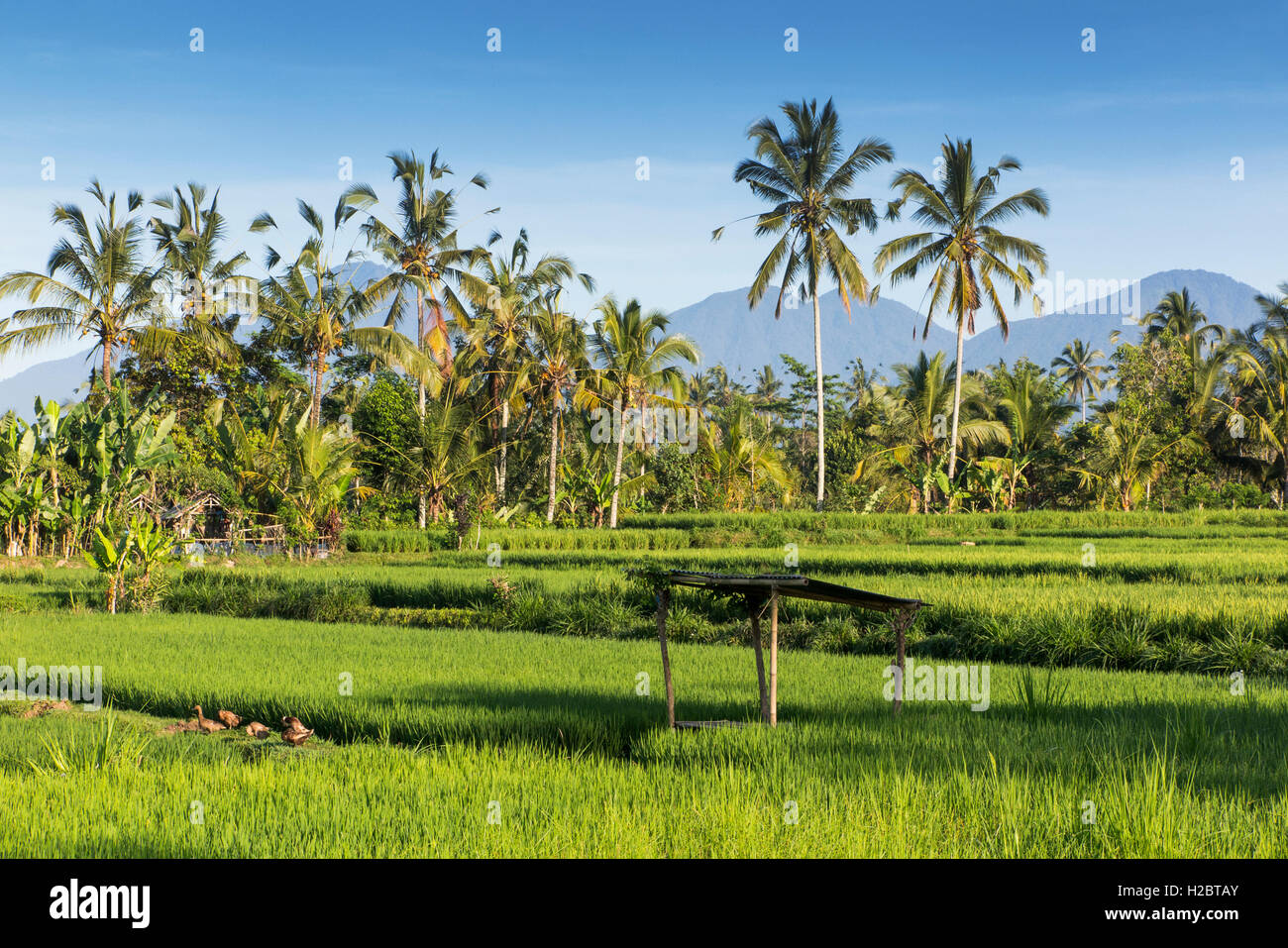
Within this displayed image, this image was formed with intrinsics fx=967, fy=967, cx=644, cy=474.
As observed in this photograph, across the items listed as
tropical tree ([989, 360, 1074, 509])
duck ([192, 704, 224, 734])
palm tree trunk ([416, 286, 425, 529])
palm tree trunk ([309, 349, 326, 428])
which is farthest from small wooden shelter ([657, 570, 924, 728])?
tropical tree ([989, 360, 1074, 509])

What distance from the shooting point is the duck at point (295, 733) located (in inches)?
292

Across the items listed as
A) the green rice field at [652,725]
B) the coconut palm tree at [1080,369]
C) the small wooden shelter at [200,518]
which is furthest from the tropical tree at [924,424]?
the coconut palm tree at [1080,369]

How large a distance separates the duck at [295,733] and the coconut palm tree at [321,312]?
21130mm

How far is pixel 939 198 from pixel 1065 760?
91.7 ft

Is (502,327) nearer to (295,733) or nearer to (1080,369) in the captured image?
(295,733)

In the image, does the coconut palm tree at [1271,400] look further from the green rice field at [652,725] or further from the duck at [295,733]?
the duck at [295,733]

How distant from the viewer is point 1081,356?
72.5m

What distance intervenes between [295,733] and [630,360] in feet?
81.9

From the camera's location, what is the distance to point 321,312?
28.9 metres

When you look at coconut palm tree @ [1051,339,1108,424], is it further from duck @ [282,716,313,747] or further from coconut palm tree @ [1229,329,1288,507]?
duck @ [282,716,313,747]

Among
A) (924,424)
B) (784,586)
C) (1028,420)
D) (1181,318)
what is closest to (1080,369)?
(1181,318)
